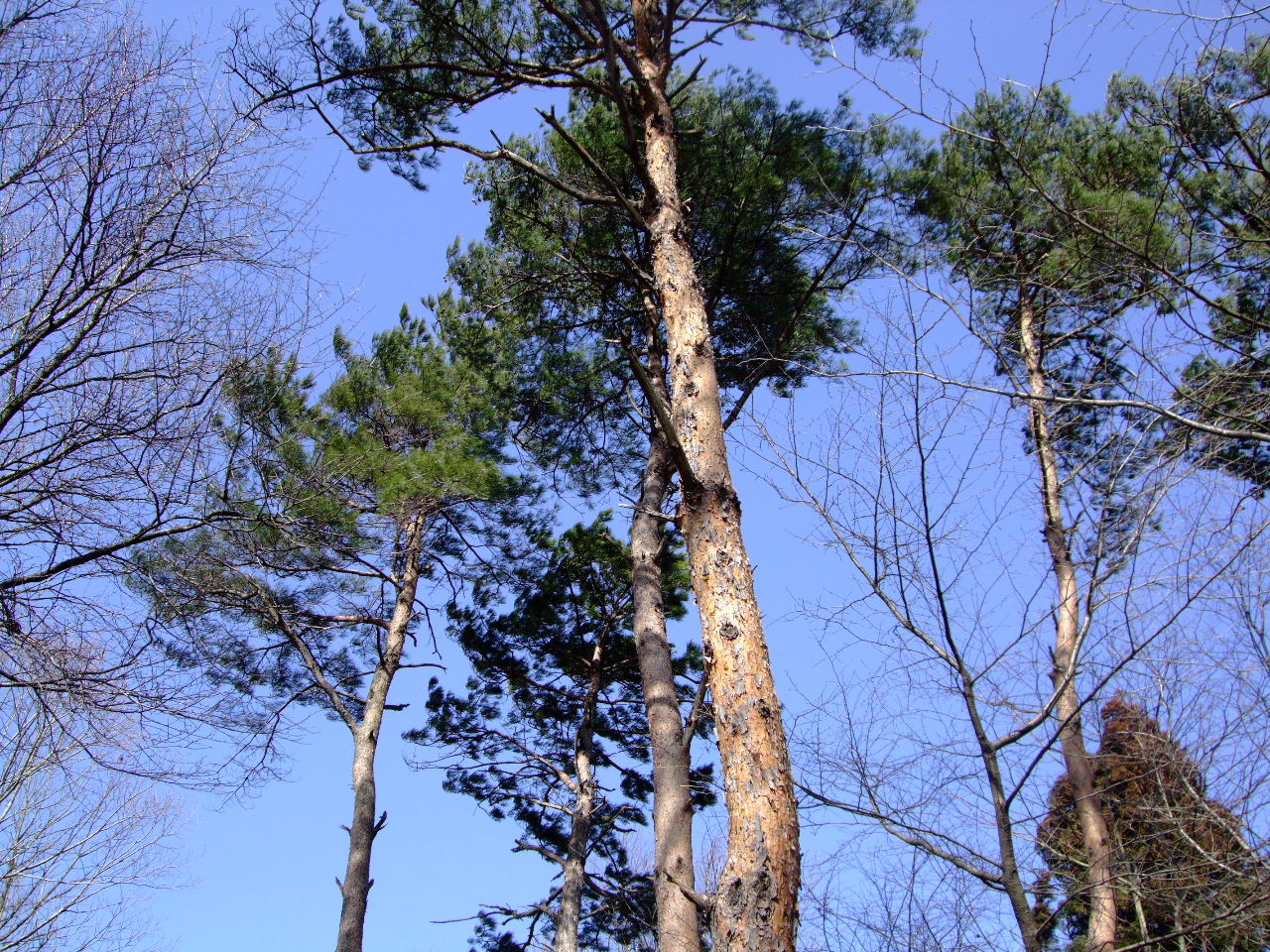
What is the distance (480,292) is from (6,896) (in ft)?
24.5

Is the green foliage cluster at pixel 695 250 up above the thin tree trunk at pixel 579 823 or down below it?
above

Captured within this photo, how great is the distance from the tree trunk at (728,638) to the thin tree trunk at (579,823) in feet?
15.0

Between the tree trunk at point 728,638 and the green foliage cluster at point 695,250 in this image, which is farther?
the green foliage cluster at point 695,250

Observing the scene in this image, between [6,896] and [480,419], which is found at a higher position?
[480,419]

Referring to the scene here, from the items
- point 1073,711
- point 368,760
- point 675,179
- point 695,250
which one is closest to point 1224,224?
point 1073,711

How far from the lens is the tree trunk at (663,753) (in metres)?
5.01

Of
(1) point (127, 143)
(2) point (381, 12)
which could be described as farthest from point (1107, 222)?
(2) point (381, 12)

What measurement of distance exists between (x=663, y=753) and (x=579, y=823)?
2.85m

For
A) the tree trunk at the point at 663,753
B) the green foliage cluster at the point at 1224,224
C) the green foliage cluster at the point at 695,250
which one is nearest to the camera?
the green foliage cluster at the point at 1224,224

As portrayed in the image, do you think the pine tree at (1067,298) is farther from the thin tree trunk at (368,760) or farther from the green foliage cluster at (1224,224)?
the thin tree trunk at (368,760)

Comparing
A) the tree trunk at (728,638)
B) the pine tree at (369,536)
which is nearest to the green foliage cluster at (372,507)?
the pine tree at (369,536)

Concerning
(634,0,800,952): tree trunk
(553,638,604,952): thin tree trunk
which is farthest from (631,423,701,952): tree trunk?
(553,638,604,952): thin tree trunk

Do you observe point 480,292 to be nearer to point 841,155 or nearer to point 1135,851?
point 841,155

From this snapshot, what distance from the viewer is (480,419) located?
920cm
